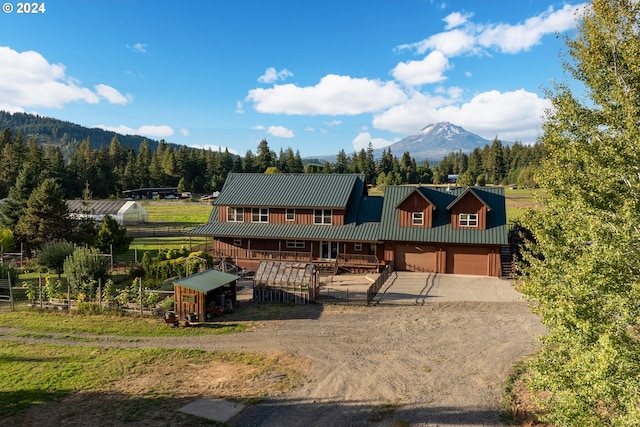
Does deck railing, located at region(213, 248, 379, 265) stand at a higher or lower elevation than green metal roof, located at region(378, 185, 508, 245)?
lower

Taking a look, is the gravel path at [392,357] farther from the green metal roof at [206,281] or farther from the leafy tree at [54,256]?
the leafy tree at [54,256]

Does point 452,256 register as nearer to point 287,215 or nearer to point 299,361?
point 287,215

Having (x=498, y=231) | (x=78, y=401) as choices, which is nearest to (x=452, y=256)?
(x=498, y=231)

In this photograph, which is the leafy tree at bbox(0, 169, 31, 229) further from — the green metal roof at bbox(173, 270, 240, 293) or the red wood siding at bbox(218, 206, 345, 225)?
the green metal roof at bbox(173, 270, 240, 293)

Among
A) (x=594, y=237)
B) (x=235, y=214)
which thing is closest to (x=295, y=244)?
(x=235, y=214)

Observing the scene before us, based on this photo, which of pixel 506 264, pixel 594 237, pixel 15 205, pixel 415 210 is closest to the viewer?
pixel 594 237

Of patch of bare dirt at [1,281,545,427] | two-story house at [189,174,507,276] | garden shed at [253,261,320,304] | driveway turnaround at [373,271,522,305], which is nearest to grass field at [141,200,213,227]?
two-story house at [189,174,507,276]

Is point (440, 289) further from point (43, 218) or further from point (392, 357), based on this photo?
point (43, 218)
